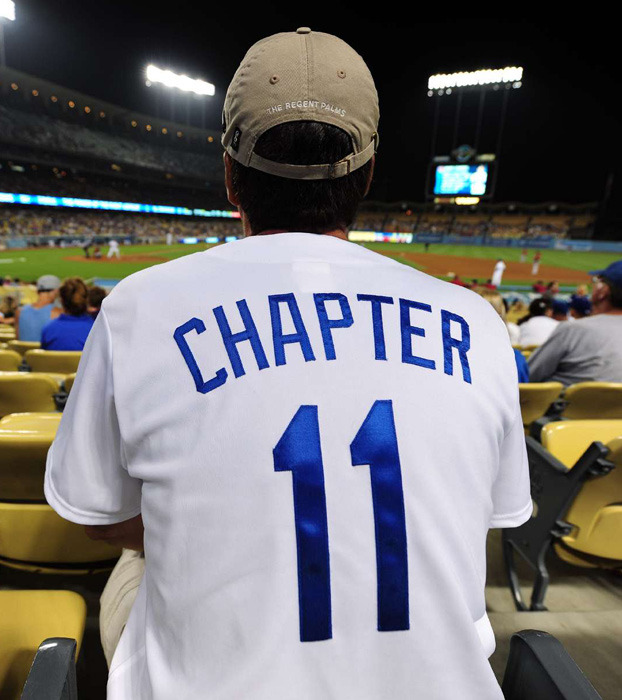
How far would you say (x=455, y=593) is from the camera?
74 centimetres

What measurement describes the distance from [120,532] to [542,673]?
88 cm

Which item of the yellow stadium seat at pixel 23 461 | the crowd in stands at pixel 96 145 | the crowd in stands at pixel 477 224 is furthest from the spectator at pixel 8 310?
the crowd in stands at pixel 477 224

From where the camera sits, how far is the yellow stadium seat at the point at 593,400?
9.37 feet

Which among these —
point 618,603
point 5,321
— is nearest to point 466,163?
point 5,321

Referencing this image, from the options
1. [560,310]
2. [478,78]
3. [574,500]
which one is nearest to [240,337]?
[574,500]

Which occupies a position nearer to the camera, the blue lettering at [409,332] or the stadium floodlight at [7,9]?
the blue lettering at [409,332]

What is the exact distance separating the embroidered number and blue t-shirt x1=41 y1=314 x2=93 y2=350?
3.99 metres

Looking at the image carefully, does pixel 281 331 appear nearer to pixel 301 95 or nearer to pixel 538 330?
pixel 301 95

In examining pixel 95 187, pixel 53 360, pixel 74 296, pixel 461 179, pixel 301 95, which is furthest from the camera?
pixel 95 187

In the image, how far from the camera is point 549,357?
3.38 metres

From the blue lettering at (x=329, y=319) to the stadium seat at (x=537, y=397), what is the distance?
2.31m

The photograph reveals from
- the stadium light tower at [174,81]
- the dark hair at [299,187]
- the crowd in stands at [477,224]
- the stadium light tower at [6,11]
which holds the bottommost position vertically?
the dark hair at [299,187]

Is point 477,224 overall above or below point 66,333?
above

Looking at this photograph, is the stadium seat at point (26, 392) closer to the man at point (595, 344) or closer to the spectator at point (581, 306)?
the man at point (595, 344)
